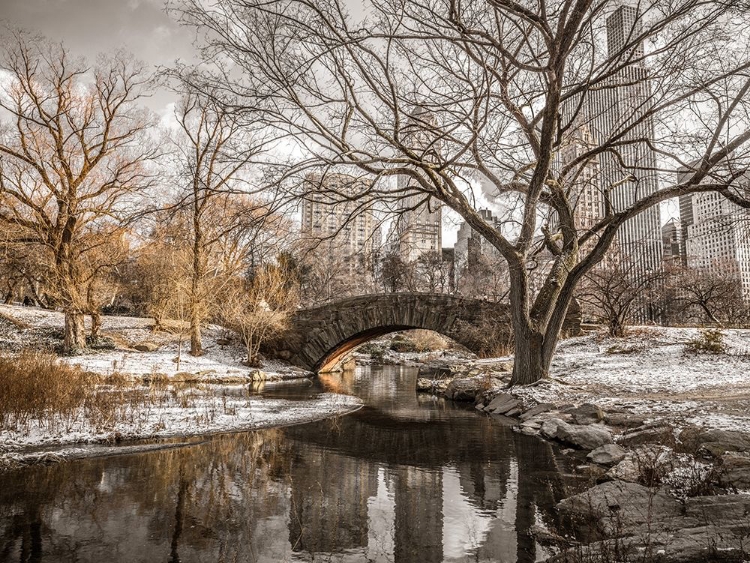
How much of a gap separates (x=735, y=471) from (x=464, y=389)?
9.34m

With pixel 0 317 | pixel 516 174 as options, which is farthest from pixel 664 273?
pixel 0 317

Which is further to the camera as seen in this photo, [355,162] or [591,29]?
[355,162]

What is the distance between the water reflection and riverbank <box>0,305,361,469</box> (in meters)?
0.96

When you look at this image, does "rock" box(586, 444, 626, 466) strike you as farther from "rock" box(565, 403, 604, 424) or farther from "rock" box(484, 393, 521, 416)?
"rock" box(484, 393, 521, 416)

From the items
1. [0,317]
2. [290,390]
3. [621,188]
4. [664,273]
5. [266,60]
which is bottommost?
[290,390]

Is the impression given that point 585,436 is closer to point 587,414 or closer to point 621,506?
point 587,414

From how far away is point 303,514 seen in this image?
4.28 meters

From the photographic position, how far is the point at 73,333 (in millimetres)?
17891

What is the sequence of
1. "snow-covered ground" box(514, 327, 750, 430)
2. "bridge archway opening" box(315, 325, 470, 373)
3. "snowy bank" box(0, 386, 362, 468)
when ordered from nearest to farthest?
"snowy bank" box(0, 386, 362, 468) → "snow-covered ground" box(514, 327, 750, 430) → "bridge archway opening" box(315, 325, 470, 373)

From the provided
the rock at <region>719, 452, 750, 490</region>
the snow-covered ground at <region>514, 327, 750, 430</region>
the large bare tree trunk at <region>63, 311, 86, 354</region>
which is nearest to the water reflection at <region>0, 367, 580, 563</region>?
the rock at <region>719, 452, 750, 490</region>

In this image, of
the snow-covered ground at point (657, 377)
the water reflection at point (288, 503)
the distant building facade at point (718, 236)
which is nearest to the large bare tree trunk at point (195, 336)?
the water reflection at point (288, 503)

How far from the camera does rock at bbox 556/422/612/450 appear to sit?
682 centimetres

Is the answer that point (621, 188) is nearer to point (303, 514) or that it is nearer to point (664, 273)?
point (664, 273)

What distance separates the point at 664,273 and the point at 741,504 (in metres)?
A: 16.8
